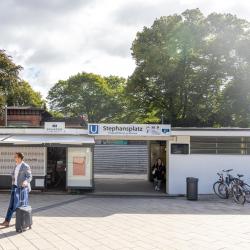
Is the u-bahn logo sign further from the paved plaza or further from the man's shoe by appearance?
the man's shoe

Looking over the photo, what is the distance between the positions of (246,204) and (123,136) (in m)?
5.96

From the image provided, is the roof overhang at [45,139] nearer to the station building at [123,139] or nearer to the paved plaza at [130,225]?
the station building at [123,139]

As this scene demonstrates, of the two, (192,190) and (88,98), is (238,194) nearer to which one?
(192,190)

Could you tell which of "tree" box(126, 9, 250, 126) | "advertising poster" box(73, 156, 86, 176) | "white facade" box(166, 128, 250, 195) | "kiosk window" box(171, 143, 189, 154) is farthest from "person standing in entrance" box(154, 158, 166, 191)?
"tree" box(126, 9, 250, 126)

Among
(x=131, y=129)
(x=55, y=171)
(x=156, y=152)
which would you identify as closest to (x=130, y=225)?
(x=131, y=129)

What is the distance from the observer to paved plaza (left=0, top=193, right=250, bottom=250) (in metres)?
8.92

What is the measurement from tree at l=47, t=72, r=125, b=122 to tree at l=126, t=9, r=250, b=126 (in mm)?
22532

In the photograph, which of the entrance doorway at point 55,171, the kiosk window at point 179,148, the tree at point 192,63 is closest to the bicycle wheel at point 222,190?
the kiosk window at point 179,148

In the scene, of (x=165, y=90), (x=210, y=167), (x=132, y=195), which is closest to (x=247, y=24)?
(x=165, y=90)

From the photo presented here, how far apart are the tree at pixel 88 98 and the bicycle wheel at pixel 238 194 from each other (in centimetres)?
4191

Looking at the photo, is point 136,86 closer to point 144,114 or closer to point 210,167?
point 144,114

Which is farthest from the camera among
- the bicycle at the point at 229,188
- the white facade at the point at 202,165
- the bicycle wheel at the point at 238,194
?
the white facade at the point at 202,165

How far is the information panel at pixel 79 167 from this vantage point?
61.6ft

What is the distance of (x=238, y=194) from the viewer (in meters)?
16.9
